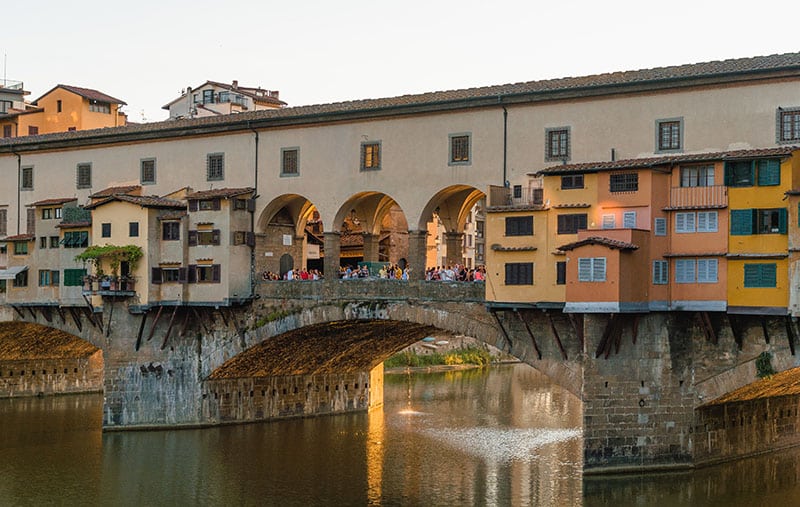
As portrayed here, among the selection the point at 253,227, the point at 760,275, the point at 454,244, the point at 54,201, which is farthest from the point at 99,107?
the point at 760,275

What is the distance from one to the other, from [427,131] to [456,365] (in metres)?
33.3

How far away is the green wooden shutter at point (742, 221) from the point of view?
31.8 meters

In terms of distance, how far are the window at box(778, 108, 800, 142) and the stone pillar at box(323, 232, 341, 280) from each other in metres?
15.1

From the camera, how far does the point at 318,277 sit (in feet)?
139

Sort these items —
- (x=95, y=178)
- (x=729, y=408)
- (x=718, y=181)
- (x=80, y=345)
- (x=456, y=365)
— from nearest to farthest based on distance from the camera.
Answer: (x=718, y=181)
(x=729, y=408)
(x=95, y=178)
(x=80, y=345)
(x=456, y=365)

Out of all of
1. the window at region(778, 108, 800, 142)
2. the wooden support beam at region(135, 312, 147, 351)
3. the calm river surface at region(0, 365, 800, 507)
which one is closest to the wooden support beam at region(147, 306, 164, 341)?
the wooden support beam at region(135, 312, 147, 351)

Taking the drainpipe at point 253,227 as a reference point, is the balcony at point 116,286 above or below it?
below

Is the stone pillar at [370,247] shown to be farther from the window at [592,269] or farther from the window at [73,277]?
the window at [592,269]

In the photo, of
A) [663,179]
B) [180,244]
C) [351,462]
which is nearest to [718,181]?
[663,179]

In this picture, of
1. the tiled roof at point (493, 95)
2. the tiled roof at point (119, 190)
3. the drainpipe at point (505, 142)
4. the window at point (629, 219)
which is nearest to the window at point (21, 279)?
the tiled roof at point (119, 190)

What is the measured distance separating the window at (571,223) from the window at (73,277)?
64.1ft

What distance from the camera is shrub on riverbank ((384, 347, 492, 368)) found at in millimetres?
67250

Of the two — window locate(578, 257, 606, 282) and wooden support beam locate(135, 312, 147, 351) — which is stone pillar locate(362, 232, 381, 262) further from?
window locate(578, 257, 606, 282)

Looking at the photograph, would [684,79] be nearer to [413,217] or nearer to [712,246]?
[712,246]
